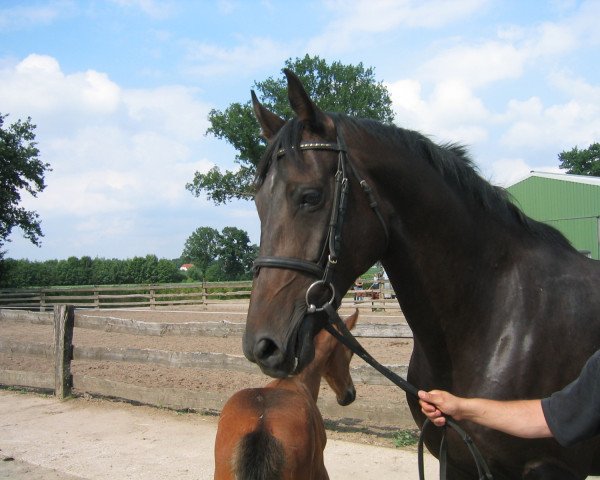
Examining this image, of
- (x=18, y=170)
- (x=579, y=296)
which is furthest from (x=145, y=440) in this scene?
(x=18, y=170)

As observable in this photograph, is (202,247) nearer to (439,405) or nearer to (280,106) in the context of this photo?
(280,106)

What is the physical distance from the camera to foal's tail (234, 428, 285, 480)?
2609mm

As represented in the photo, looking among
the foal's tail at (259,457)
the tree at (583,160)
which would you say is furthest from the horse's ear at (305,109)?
the tree at (583,160)

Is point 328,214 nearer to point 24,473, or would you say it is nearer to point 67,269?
point 24,473

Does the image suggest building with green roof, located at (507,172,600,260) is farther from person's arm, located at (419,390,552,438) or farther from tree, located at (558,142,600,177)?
tree, located at (558,142,600,177)

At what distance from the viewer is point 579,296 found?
2.12 metres

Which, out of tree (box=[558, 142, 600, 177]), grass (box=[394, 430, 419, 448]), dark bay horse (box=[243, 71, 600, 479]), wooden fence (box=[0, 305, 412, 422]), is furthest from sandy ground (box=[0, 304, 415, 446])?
tree (box=[558, 142, 600, 177])

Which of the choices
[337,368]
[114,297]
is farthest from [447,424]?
[114,297]

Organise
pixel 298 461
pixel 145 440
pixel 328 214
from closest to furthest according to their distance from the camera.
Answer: pixel 328 214
pixel 298 461
pixel 145 440

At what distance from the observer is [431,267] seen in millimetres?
2141

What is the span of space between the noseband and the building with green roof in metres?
27.8

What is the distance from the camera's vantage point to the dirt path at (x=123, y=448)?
4742 millimetres

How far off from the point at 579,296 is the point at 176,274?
42588 millimetres

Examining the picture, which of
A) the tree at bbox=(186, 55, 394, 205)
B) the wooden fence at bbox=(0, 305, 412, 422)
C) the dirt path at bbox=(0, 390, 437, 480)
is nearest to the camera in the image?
the dirt path at bbox=(0, 390, 437, 480)
